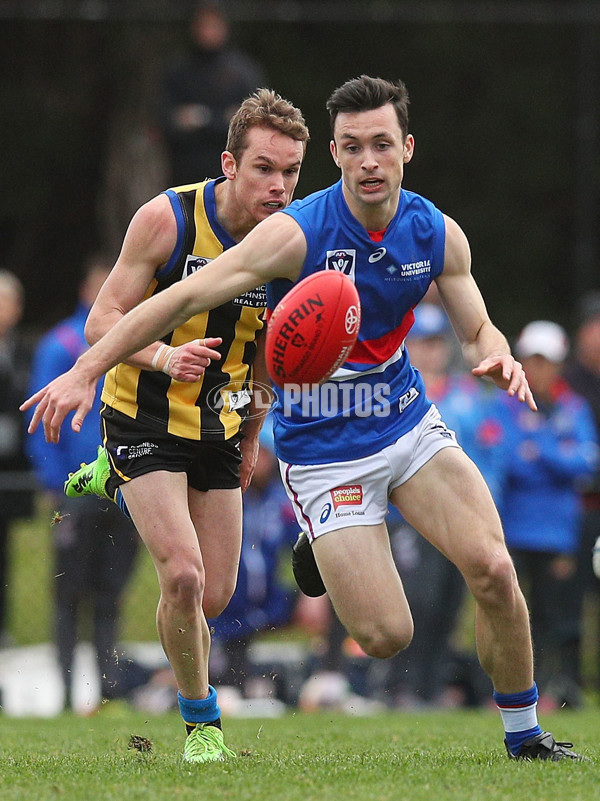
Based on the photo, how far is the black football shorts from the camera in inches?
209

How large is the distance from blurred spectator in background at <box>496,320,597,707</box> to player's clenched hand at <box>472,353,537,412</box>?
401 centimetres

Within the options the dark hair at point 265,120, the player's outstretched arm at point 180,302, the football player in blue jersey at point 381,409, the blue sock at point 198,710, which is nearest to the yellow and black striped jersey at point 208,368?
the dark hair at point 265,120

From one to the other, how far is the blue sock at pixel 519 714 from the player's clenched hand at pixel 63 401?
6.28ft

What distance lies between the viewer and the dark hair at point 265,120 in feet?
17.6

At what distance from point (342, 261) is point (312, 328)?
471 millimetres

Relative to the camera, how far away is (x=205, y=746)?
529 centimetres

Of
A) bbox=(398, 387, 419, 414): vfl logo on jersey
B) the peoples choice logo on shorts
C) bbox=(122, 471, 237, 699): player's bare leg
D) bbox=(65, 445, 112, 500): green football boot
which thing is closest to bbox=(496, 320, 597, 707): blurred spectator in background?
bbox=(398, 387, 419, 414): vfl logo on jersey

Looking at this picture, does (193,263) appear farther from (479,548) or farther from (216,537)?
(479,548)

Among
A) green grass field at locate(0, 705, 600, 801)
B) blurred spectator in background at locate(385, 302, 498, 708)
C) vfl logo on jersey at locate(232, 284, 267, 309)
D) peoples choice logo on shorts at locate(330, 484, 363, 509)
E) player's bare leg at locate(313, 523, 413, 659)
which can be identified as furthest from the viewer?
blurred spectator in background at locate(385, 302, 498, 708)

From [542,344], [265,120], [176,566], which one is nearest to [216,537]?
[176,566]

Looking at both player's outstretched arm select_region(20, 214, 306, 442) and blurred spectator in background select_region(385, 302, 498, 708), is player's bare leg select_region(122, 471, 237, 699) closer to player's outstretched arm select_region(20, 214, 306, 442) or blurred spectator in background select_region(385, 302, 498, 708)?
player's outstretched arm select_region(20, 214, 306, 442)

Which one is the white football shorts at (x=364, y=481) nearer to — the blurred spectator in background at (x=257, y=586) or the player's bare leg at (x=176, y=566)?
the player's bare leg at (x=176, y=566)

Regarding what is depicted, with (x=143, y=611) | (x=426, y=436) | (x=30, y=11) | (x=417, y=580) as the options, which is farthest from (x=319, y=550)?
(x=30, y=11)

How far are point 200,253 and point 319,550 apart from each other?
127cm
